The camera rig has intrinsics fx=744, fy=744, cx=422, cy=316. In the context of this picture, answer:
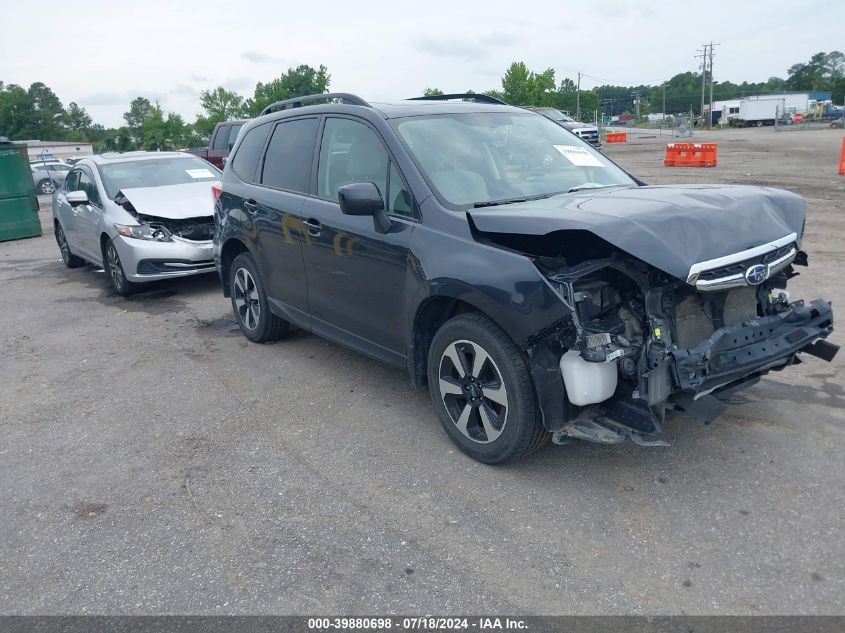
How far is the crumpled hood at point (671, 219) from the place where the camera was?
330 centimetres

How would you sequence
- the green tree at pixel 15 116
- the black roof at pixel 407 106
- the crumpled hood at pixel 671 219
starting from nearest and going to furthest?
the crumpled hood at pixel 671 219
the black roof at pixel 407 106
the green tree at pixel 15 116

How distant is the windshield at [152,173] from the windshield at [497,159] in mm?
5751

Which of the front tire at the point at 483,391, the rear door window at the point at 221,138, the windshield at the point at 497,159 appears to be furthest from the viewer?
the rear door window at the point at 221,138

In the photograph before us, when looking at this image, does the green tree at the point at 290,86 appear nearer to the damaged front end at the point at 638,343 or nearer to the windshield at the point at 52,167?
the windshield at the point at 52,167

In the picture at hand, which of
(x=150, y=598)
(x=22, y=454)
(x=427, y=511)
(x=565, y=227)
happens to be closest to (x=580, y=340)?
(x=565, y=227)

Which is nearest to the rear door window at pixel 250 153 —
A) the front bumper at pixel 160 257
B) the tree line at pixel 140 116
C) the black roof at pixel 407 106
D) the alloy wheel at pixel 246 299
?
the black roof at pixel 407 106

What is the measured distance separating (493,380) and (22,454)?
2.95 meters

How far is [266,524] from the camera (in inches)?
142

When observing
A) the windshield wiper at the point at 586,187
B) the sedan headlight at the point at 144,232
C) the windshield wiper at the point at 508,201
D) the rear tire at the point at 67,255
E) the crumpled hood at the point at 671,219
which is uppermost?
the windshield wiper at the point at 586,187

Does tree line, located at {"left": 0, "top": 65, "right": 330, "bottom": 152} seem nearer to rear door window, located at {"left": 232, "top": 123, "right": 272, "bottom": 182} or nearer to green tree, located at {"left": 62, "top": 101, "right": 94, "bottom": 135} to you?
green tree, located at {"left": 62, "top": 101, "right": 94, "bottom": 135}

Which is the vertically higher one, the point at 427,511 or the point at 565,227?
the point at 565,227

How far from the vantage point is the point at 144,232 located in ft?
27.9

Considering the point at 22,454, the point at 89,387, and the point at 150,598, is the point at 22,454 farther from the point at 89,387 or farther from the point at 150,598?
the point at 150,598

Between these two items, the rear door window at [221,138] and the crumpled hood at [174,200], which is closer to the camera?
the crumpled hood at [174,200]
